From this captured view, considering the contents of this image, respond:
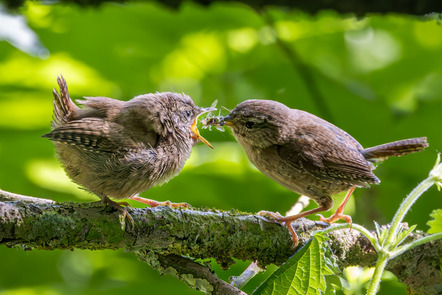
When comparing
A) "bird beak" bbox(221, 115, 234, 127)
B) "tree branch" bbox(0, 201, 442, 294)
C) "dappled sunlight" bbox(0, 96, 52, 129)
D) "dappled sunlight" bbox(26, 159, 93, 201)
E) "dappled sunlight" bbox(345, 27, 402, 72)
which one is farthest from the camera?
"dappled sunlight" bbox(345, 27, 402, 72)

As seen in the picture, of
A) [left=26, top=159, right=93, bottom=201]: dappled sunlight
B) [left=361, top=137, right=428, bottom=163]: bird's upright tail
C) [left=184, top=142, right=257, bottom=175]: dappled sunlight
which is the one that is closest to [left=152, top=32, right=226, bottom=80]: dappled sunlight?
[left=184, top=142, right=257, bottom=175]: dappled sunlight

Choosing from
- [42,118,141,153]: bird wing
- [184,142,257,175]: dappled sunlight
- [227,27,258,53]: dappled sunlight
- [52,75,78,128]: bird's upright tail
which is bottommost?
[42,118,141,153]: bird wing

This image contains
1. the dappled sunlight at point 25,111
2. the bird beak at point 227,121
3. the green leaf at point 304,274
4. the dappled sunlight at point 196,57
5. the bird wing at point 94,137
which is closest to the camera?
the green leaf at point 304,274

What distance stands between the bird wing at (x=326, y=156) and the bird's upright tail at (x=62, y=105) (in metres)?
1.38

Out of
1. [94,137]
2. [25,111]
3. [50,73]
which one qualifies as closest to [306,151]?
[94,137]

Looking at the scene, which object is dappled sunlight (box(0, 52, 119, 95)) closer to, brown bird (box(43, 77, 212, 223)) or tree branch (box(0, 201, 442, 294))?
brown bird (box(43, 77, 212, 223))

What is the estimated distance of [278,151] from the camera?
10.5ft

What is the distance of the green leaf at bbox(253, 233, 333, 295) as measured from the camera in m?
2.11

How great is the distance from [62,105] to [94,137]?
1.41ft

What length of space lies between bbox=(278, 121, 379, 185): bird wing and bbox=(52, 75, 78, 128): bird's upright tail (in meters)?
1.38

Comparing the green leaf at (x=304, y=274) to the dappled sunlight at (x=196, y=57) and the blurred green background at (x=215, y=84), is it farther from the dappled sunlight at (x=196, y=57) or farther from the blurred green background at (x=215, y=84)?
the dappled sunlight at (x=196, y=57)

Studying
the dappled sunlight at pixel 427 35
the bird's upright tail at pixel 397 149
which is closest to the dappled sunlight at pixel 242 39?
the dappled sunlight at pixel 427 35

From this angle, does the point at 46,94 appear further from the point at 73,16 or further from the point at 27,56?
the point at 73,16

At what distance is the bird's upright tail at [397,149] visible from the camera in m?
3.10
